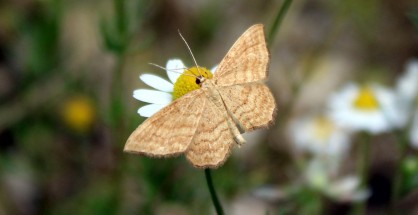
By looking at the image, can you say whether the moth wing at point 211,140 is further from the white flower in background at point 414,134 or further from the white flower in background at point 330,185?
the white flower in background at point 414,134

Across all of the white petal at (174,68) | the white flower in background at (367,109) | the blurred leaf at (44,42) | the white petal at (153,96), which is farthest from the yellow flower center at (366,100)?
the blurred leaf at (44,42)

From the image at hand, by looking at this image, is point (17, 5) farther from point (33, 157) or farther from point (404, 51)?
point (404, 51)

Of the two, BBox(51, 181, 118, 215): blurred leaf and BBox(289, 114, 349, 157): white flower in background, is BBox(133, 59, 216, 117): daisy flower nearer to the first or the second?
BBox(51, 181, 118, 215): blurred leaf

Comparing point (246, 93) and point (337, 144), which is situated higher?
point (246, 93)

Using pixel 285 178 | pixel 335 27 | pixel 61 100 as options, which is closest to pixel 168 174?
pixel 285 178

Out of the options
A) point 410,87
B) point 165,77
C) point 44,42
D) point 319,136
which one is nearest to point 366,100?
point 410,87
